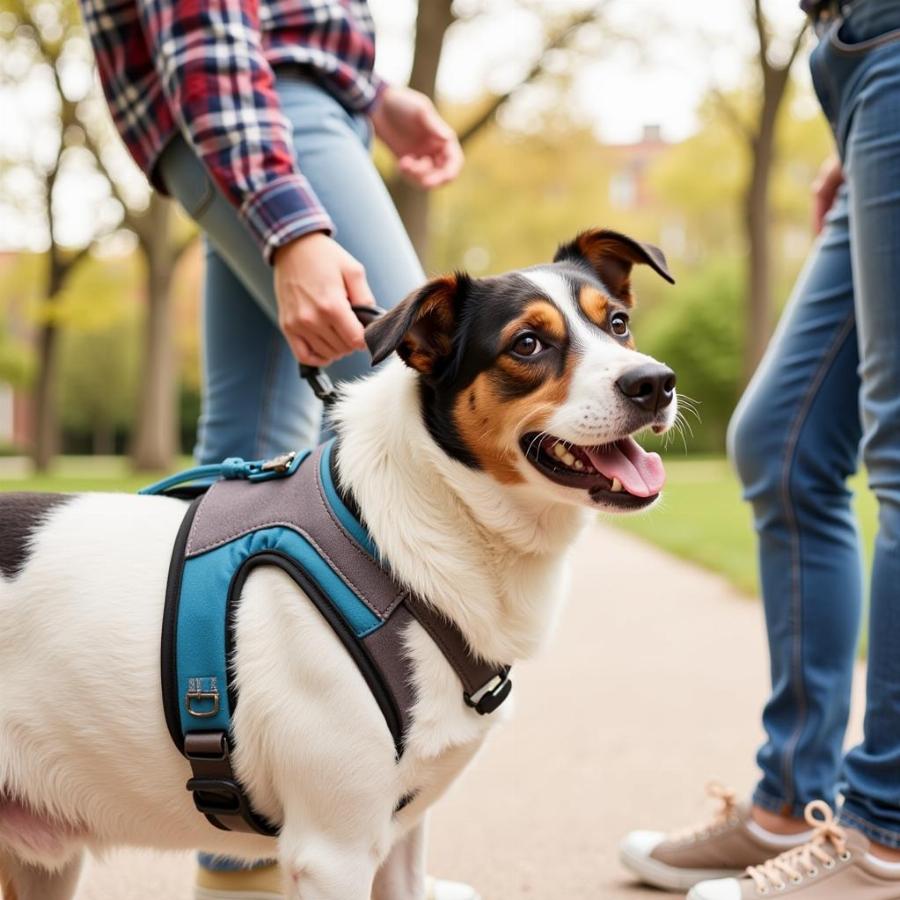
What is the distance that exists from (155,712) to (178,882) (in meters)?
1.29

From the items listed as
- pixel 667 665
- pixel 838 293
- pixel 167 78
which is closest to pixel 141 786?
pixel 167 78

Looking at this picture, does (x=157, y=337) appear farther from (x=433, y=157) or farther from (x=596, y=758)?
(x=433, y=157)

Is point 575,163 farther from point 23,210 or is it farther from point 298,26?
point 298,26

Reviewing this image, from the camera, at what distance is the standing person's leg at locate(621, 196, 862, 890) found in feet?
9.86

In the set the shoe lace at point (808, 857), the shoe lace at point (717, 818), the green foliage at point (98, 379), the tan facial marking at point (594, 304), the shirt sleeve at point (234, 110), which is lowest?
the green foliage at point (98, 379)

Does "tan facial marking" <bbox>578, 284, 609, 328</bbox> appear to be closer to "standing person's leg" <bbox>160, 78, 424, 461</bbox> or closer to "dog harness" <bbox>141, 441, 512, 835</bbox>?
"standing person's leg" <bbox>160, 78, 424, 461</bbox>

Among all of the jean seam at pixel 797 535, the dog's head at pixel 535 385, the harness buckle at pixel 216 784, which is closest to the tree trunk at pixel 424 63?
the jean seam at pixel 797 535

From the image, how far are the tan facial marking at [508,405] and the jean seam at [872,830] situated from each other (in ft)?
3.99

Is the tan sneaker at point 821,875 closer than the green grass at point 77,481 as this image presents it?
Yes

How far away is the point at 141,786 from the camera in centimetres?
224

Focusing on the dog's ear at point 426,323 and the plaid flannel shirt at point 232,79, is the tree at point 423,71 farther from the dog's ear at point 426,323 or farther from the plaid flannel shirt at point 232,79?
the dog's ear at point 426,323

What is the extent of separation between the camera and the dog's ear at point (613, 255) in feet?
8.83

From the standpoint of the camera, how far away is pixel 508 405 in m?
2.34

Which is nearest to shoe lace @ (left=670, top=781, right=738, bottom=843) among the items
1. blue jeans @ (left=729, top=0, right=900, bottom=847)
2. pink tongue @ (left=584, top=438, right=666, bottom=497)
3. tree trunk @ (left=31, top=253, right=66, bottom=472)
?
blue jeans @ (left=729, top=0, right=900, bottom=847)
